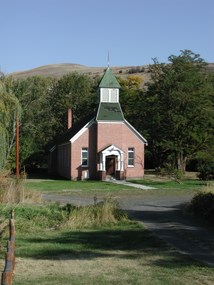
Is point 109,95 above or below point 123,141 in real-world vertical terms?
above

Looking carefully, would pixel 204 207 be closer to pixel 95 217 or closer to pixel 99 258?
pixel 95 217

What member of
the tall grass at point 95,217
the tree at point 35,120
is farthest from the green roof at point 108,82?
the tall grass at point 95,217

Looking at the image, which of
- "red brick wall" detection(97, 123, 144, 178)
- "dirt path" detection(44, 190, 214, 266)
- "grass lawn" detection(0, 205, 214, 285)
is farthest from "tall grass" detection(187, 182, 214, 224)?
"red brick wall" detection(97, 123, 144, 178)

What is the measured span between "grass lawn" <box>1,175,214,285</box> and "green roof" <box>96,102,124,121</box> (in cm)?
3385

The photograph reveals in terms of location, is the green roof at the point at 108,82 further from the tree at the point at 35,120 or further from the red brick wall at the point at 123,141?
the tree at the point at 35,120

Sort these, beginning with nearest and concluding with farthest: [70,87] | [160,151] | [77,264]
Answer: [77,264]
[160,151]
[70,87]

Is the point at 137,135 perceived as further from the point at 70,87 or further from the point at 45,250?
the point at 45,250

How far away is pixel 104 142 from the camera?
165ft

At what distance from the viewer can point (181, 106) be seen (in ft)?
179

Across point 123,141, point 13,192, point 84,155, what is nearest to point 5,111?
point 13,192

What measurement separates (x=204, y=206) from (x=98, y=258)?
8621 millimetres

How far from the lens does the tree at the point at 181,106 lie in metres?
53.4

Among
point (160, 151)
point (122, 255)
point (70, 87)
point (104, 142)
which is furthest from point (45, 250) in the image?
point (70, 87)

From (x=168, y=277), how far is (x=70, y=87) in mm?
66995
